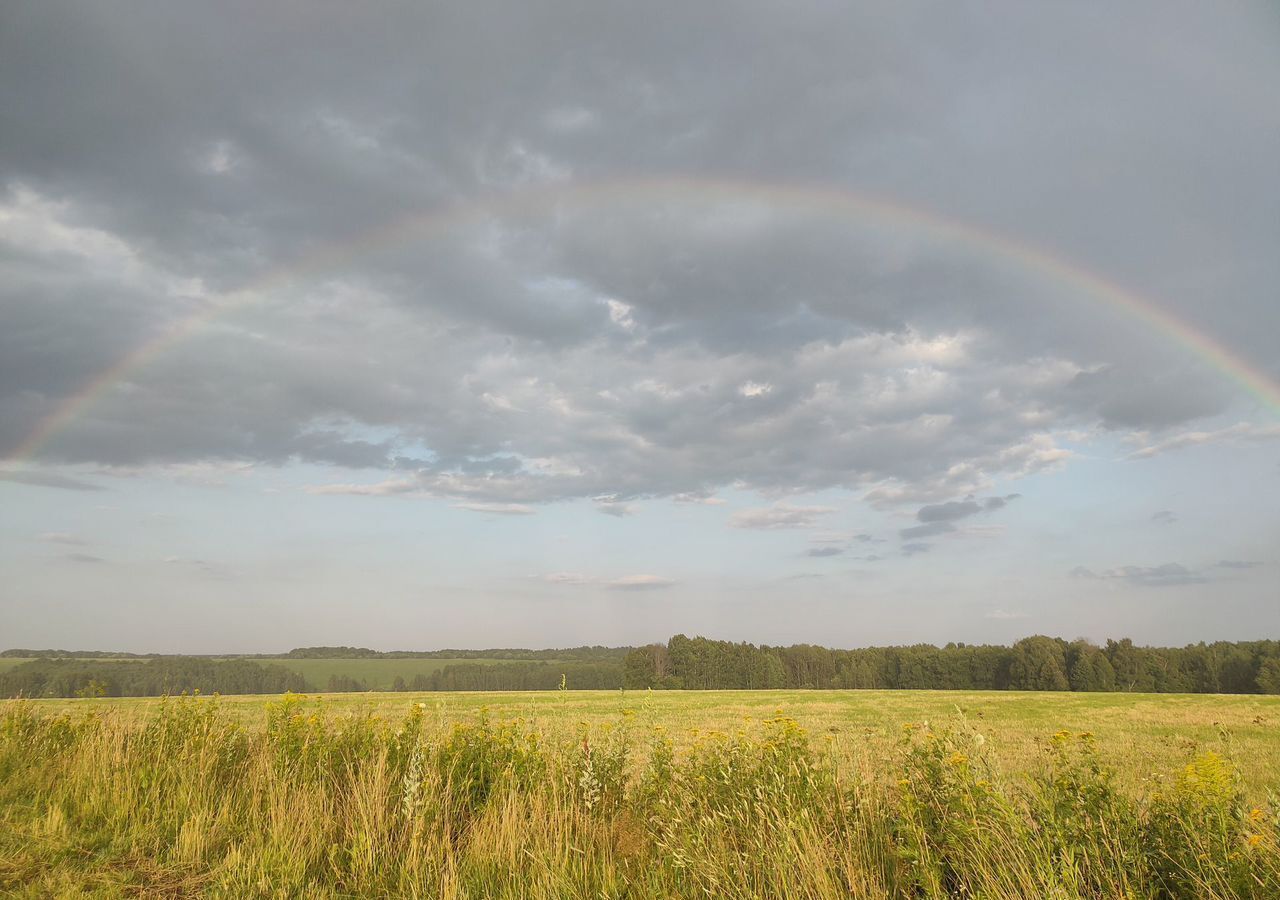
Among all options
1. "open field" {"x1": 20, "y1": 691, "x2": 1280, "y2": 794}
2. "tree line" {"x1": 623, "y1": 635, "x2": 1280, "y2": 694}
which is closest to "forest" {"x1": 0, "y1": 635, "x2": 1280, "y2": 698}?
"tree line" {"x1": 623, "y1": 635, "x2": 1280, "y2": 694}

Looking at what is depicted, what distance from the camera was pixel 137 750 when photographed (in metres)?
8.58

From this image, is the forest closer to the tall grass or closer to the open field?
the open field

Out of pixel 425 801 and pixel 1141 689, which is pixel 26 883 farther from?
pixel 1141 689

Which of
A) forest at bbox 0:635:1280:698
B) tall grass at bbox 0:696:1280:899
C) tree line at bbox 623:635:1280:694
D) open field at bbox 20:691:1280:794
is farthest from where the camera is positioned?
tree line at bbox 623:635:1280:694

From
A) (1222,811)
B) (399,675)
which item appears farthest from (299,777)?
(399,675)

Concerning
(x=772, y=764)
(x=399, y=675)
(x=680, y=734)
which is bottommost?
(x=399, y=675)

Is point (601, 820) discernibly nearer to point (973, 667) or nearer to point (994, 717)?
point (994, 717)

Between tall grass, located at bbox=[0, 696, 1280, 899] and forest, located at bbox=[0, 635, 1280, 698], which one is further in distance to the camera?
forest, located at bbox=[0, 635, 1280, 698]

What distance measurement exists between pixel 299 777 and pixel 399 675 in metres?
127

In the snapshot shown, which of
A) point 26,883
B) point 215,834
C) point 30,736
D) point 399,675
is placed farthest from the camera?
point 399,675

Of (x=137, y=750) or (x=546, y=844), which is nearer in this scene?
(x=546, y=844)

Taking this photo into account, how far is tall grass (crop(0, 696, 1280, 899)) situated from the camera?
15.0 ft

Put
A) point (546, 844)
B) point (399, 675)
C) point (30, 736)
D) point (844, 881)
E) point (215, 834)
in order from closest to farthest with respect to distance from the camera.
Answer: point (844, 881) < point (546, 844) < point (215, 834) < point (30, 736) < point (399, 675)

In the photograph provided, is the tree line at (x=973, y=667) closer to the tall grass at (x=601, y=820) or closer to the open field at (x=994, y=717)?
the open field at (x=994, y=717)
